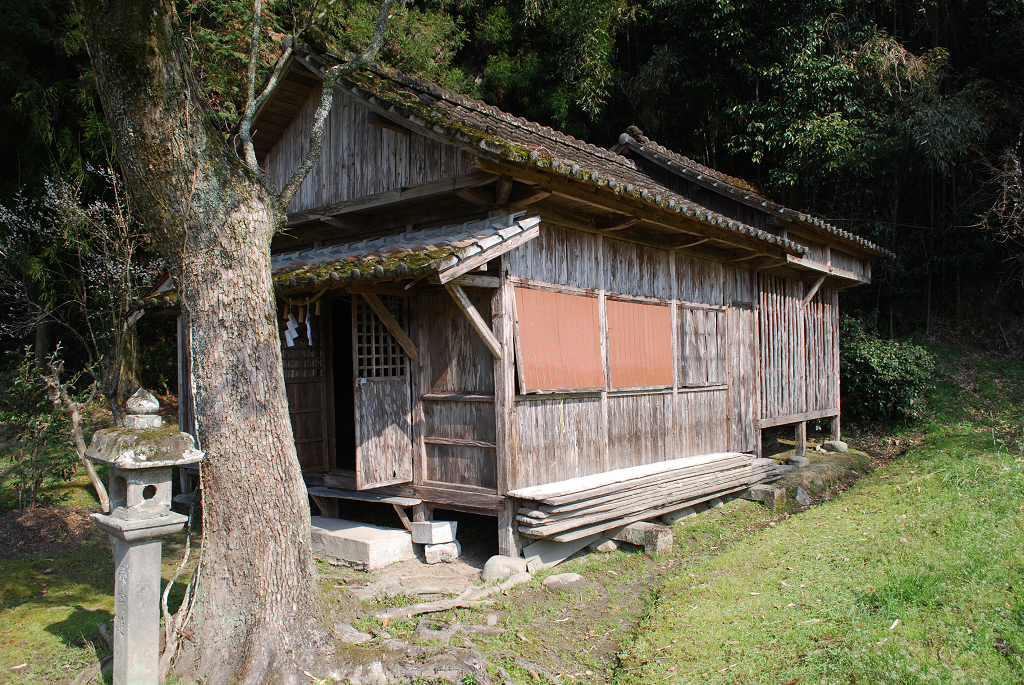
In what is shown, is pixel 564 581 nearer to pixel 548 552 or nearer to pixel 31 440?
pixel 548 552

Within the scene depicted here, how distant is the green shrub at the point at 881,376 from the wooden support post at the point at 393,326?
11.1m

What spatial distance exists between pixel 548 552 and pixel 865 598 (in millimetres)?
2945

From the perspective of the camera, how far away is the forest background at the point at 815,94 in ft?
47.1

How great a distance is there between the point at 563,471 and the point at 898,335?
543 inches

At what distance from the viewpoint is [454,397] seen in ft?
23.4

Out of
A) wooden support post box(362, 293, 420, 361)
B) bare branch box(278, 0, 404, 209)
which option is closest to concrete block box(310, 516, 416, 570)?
wooden support post box(362, 293, 420, 361)

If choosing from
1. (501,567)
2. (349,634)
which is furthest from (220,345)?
(501,567)

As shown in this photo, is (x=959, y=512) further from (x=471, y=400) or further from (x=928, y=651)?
(x=471, y=400)

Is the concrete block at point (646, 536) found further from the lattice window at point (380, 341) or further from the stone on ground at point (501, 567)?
the lattice window at point (380, 341)

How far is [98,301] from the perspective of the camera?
1205 cm

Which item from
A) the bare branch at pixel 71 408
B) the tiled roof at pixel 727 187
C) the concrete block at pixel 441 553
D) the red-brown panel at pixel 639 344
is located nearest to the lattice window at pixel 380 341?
the concrete block at pixel 441 553

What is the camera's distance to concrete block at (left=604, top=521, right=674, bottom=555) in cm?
710

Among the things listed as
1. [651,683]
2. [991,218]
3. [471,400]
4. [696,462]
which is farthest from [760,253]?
[991,218]

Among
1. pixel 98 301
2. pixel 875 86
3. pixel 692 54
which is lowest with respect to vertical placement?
pixel 98 301
